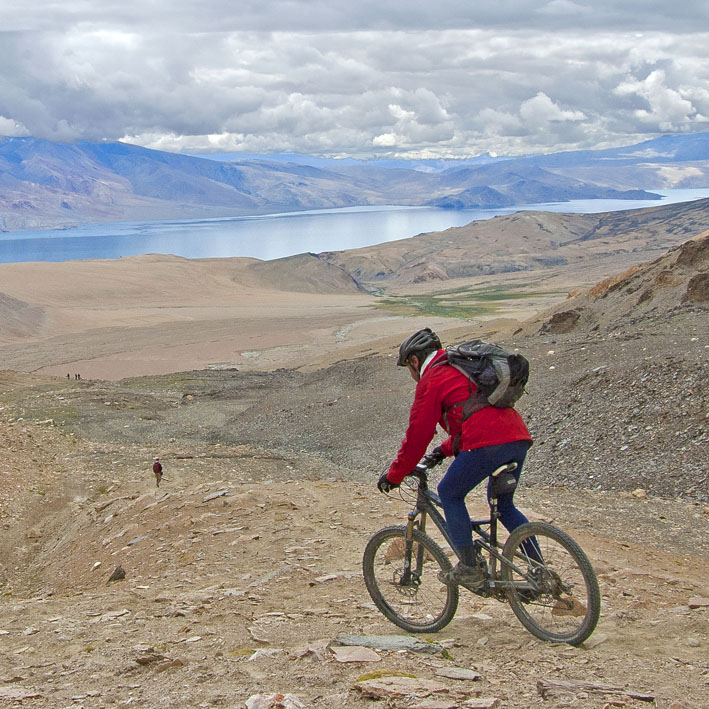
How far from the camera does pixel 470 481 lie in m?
3.94

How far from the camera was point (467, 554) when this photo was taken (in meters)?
4.12

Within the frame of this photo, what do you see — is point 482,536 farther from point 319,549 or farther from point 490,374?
point 319,549

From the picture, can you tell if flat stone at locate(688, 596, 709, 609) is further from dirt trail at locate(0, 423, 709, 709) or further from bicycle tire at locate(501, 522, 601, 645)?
bicycle tire at locate(501, 522, 601, 645)

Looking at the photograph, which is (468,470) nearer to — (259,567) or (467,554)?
(467,554)

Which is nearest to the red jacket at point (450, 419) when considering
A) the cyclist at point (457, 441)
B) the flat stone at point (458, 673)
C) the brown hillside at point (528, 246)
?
the cyclist at point (457, 441)

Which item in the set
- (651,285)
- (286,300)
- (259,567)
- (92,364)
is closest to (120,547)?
(259,567)

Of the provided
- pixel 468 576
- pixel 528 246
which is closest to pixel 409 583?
pixel 468 576

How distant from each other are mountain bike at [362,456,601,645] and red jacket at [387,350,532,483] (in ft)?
0.61

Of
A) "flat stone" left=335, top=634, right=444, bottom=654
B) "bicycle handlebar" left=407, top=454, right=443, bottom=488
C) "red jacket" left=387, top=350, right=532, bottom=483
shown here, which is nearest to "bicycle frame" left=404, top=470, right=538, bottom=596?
"bicycle handlebar" left=407, top=454, right=443, bottom=488

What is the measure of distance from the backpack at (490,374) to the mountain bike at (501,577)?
0.34m

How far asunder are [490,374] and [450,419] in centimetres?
32

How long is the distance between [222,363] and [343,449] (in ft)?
92.8

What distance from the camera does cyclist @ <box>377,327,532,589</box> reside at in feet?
12.7

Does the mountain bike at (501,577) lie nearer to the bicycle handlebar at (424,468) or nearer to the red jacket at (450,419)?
the bicycle handlebar at (424,468)
